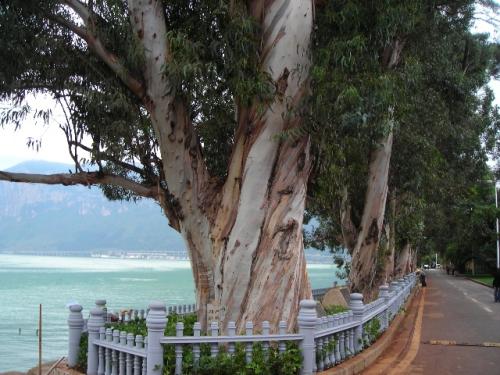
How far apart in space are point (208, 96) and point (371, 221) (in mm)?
9760

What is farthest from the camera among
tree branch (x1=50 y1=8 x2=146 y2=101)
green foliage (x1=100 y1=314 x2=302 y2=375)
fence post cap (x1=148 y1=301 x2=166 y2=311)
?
tree branch (x1=50 y1=8 x2=146 y2=101)

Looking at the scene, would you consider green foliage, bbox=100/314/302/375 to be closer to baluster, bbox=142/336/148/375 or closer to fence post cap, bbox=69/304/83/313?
baluster, bbox=142/336/148/375

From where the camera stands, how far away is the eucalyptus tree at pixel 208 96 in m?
9.28

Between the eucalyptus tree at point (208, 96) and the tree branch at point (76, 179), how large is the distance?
23mm

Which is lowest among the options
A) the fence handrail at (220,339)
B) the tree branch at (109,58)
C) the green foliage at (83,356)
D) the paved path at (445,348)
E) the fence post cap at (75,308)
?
the paved path at (445,348)

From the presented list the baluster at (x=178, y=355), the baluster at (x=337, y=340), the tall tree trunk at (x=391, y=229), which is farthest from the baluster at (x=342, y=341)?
the tall tree trunk at (x=391, y=229)

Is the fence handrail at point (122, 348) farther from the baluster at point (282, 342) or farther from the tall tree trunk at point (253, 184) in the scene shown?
the tall tree trunk at point (253, 184)

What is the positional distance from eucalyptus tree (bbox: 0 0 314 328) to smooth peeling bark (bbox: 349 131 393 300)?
26.6ft

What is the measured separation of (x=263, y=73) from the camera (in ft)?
30.7

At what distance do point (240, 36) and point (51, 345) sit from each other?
2119cm

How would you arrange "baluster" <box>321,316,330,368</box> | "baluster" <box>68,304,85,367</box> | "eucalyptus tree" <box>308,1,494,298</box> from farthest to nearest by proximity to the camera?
"eucalyptus tree" <box>308,1,494,298</box>, "baluster" <box>68,304,85,367</box>, "baluster" <box>321,316,330,368</box>

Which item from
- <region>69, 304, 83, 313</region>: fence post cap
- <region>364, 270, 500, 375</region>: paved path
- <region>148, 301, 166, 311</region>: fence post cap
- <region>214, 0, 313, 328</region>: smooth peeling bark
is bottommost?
<region>364, 270, 500, 375</region>: paved path

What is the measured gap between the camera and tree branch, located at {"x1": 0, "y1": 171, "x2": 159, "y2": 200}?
1029cm

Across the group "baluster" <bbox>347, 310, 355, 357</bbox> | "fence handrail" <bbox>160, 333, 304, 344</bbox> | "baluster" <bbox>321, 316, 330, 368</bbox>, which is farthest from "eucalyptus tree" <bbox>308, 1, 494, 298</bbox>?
"fence handrail" <bbox>160, 333, 304, 344</bbox>
